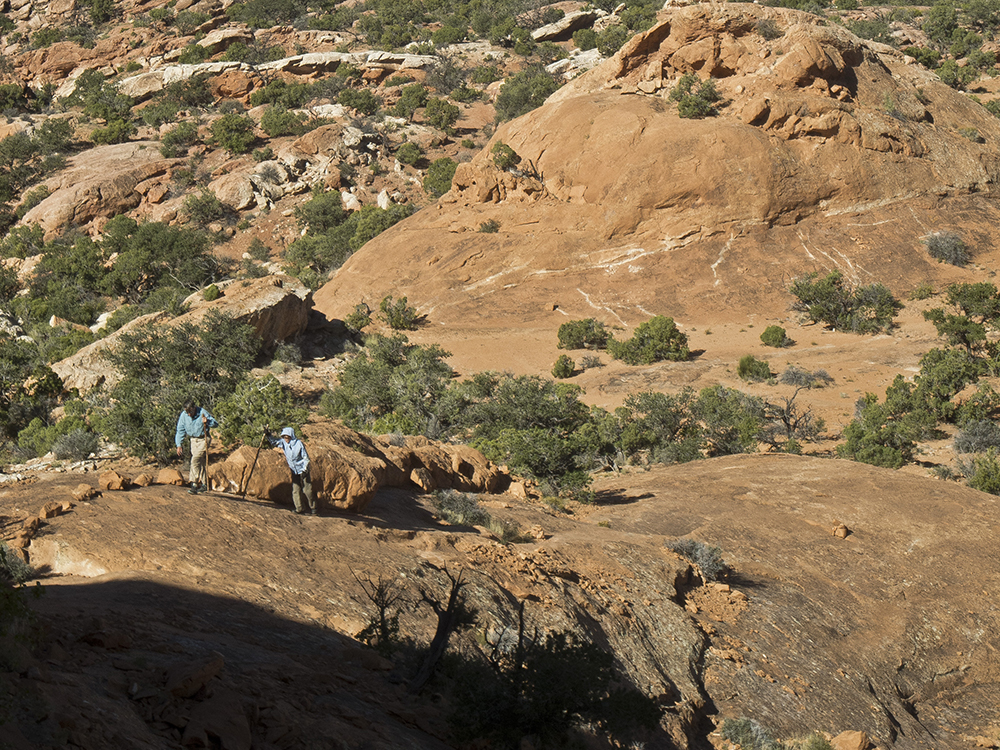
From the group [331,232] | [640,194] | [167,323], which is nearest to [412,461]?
[167,323]

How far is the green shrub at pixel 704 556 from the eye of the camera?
10.9m

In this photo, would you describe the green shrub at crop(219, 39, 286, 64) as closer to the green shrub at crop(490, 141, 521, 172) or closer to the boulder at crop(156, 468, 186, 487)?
the green shrub at crop(490, 141, 521, 172)

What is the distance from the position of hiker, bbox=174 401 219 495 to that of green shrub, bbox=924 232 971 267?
30520mm

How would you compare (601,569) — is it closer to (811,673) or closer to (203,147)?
(811,673)

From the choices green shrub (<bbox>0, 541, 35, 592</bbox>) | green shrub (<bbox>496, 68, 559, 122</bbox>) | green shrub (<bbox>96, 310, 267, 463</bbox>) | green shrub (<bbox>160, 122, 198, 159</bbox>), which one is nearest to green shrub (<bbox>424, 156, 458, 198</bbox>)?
green shrub (<bbox>496, 68, 559, 122</bbox>)

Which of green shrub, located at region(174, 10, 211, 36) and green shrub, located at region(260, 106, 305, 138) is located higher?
green shrub, located at region(174, 10, 211, 36)

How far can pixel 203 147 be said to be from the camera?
49.4 metres

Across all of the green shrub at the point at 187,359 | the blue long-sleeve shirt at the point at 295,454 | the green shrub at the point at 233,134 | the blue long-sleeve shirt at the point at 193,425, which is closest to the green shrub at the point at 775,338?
the green shrub at the point at 187,359

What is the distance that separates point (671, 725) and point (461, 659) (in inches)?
98.4

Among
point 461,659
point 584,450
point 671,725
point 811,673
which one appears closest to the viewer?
point 461,659

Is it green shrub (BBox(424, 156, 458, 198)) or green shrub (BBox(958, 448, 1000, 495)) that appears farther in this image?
green shrub (BBox(424, 156, 458, 198))

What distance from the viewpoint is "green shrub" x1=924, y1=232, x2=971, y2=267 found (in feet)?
99.4

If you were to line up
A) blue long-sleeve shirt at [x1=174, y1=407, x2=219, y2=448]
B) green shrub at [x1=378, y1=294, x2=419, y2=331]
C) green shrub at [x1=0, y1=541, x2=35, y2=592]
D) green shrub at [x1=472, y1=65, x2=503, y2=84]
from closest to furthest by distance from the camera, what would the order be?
1. green shrub at [x1=0, y1=541, x2=35, y2=592]
2. blue long-sleeve shirt at [x1=174, y1=407, x2=219, y2=448]
3. green shrub at [x1=378, y1=294, x2=419, y2=331]
4. green shrub at [x1=472, y1=65, x2=503, y2=84]

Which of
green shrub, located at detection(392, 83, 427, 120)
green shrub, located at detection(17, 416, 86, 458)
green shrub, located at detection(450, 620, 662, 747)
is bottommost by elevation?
green shrub, located at detection(392, 83, 427, 120)
